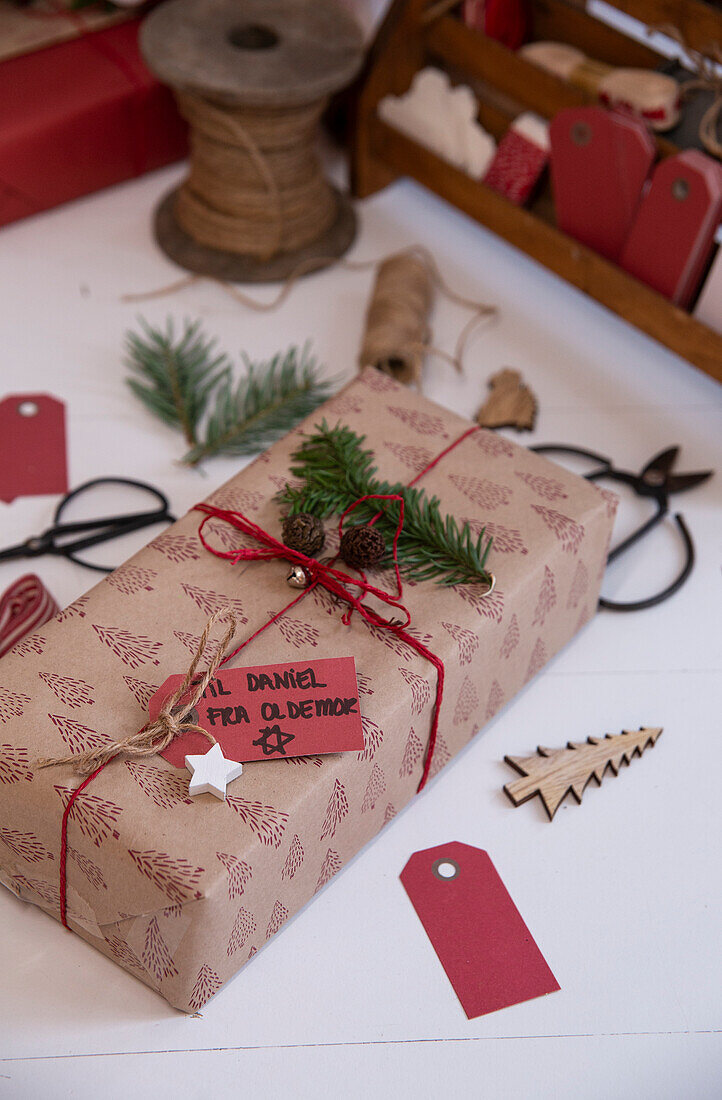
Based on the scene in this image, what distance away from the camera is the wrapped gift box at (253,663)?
744 millimetres

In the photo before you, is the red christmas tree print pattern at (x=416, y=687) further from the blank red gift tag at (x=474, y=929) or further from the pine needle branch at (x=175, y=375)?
the pine needle branch at (x=175, y=375)

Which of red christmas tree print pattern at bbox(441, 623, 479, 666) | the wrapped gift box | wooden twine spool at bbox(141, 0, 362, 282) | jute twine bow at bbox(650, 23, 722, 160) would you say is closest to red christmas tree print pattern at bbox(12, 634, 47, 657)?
the wrapped gift box

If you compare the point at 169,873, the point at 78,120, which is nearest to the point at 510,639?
the point at 169,873

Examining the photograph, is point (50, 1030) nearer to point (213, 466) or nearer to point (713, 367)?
point (213, 466)

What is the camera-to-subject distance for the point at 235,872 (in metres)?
0.73

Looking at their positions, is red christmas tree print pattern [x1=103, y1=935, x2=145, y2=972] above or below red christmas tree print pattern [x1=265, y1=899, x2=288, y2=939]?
below

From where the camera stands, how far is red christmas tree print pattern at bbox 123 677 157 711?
0.81 meters

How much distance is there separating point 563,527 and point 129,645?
394mm

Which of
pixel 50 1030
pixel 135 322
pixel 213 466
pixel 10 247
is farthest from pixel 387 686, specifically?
pixel 10 247

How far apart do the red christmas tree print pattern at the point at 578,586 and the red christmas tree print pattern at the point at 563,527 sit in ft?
0.11

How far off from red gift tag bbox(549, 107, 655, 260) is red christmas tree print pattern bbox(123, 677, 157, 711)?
2.59 ft

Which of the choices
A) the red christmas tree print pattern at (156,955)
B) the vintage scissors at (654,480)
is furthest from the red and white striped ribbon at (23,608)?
the vintage scissors at (654,480)

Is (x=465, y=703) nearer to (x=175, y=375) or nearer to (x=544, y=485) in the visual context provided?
(x=544, y=485)

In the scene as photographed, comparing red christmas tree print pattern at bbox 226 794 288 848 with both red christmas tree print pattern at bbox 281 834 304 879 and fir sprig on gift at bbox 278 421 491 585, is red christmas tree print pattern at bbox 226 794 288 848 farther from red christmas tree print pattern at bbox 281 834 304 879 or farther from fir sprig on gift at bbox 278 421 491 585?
fir sprig on gift at bbox 278 421 491 585
